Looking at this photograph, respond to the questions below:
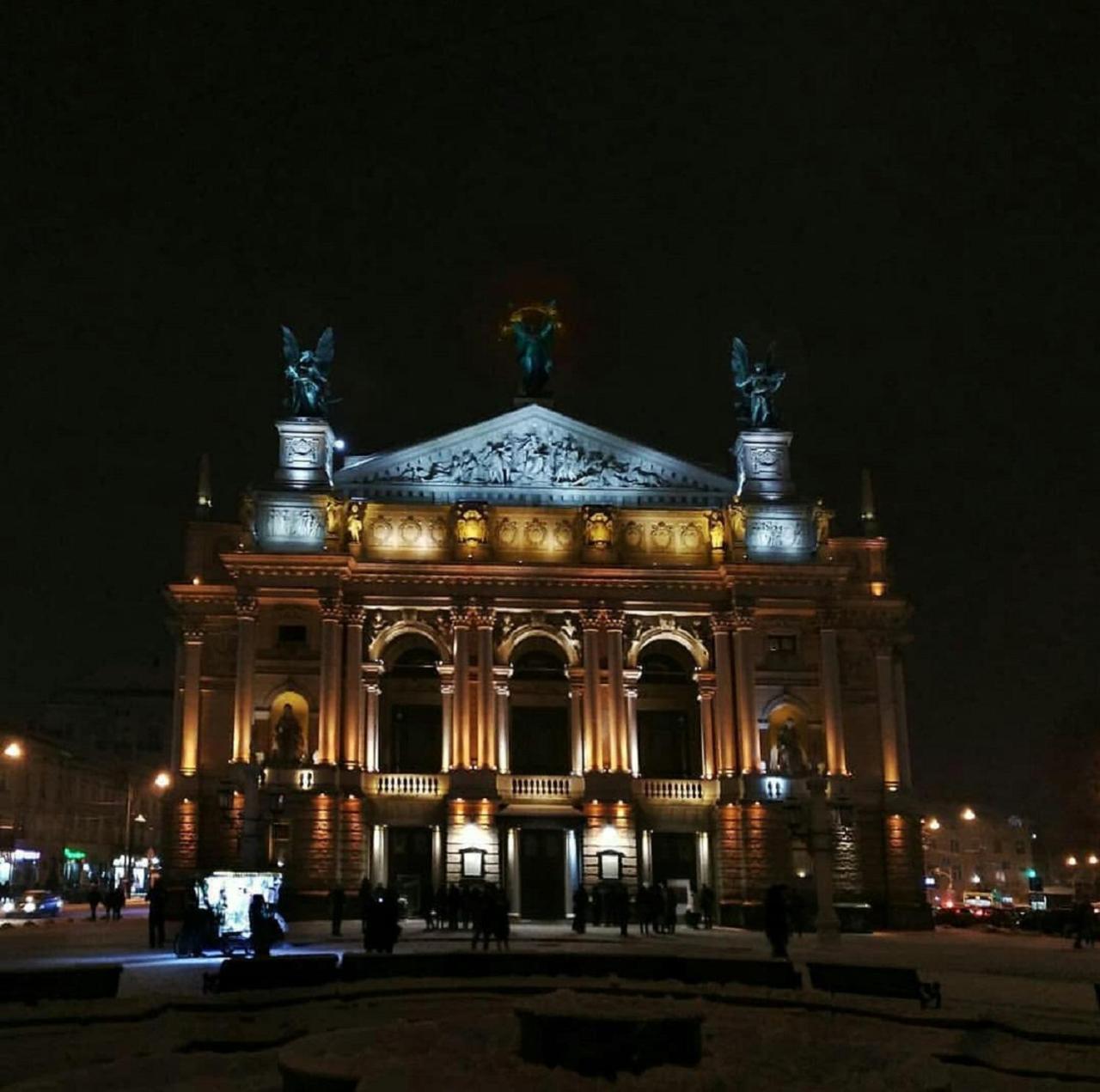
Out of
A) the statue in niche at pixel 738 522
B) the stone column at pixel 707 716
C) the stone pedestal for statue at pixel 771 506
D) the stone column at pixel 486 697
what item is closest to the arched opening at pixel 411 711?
the stone column at pixel 486 697

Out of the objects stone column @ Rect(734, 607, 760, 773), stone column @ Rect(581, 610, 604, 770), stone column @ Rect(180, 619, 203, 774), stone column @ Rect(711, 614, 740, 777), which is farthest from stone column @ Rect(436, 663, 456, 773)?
stone column @ Rect(734, 607, 760, 773)

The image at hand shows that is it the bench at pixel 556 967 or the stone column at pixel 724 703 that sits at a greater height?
the stone column at pixel 724 703

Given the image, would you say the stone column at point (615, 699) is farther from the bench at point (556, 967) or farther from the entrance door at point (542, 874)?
the bench at point (556, 967)

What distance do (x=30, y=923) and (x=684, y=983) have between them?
34.4 m

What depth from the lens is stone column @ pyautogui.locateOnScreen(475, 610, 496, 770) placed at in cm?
5222

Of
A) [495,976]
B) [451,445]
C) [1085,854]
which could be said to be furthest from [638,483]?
[1085,854]

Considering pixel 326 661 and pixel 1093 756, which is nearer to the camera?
pixel 326 661

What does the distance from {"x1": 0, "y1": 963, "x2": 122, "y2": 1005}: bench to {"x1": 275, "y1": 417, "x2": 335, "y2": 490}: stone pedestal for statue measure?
35.5 m

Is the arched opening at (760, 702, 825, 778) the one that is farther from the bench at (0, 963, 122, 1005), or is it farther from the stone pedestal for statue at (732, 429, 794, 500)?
the bench at (0, 963, 122, 1005)

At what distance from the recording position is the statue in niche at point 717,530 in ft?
181

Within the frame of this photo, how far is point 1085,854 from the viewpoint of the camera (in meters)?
81.4

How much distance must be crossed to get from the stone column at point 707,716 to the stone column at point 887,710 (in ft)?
23.9

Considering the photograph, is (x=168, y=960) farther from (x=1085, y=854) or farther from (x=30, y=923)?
(x=1085, y=854)

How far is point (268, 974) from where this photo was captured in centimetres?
2147
